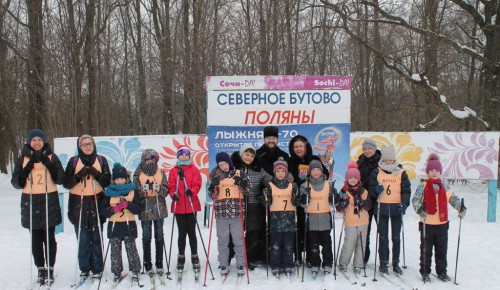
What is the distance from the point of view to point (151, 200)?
5.29 metres

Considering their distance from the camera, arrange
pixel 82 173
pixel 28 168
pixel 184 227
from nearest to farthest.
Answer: pixel 28 168, pixel 82 173, pixel 184 227

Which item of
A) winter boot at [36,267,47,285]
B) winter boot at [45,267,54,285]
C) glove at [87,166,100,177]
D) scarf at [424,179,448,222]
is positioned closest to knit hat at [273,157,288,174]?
scarf at [424,179,448,222]

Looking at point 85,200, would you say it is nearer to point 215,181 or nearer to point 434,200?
point 215,181

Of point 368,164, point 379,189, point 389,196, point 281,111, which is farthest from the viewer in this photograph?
point 281,111

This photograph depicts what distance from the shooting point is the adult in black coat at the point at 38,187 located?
16.4 ft

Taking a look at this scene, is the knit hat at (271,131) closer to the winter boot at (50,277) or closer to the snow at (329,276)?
the snow at (329,276)

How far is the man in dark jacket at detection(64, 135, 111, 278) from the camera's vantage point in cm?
512

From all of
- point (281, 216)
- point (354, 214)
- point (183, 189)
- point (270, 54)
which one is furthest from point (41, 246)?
point (270, 54)

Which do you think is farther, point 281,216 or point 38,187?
point 281,216

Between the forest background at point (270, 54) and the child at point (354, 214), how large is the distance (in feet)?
26.6

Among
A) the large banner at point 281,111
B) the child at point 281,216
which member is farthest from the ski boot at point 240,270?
the large banner at point 281,111

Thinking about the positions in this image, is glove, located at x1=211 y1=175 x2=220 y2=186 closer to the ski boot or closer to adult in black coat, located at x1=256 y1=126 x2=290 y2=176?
adult in black coat, located at x1=256 y1=126 x2=290 y2=176

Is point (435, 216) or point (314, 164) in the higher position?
point (314, 164)

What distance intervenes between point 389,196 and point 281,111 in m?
3.03
